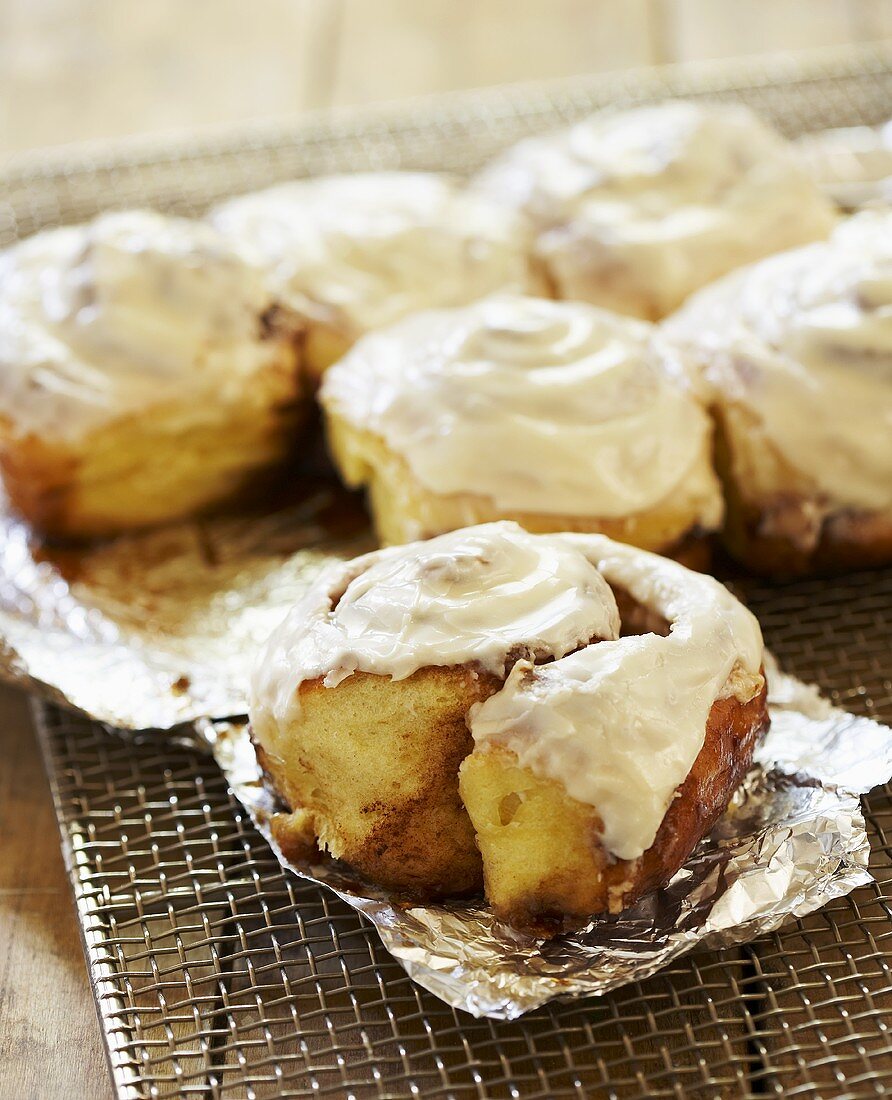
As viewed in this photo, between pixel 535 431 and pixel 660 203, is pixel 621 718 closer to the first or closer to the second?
pixel 535 431

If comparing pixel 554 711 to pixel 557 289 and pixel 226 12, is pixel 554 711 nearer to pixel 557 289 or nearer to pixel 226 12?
pixel 557 289

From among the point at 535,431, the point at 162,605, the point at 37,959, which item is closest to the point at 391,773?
the point at 37,959

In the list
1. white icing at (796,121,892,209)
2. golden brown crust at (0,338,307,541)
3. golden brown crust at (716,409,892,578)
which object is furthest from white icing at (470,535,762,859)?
white icing at (796,121,892,209)

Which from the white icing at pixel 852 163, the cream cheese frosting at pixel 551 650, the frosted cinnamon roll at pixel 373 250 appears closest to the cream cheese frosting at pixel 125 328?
the frosted cinnamon roll at pixel 373 250

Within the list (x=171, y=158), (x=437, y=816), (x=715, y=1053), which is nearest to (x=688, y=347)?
(x=437, y=816)

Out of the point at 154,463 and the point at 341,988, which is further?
the point at 154,463

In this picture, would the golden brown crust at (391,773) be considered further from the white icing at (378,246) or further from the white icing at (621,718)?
the white icing at (378,246)

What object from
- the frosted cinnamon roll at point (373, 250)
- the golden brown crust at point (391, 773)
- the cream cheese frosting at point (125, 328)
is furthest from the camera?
the frosted cinnamon roll at point (373, 250)
